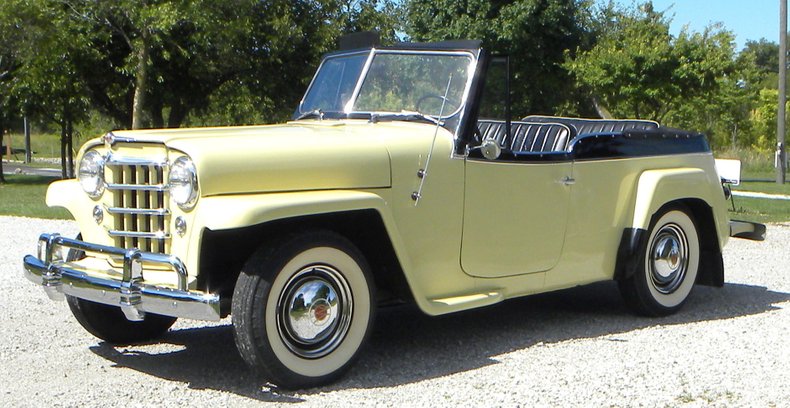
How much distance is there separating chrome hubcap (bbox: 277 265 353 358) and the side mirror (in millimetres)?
1188

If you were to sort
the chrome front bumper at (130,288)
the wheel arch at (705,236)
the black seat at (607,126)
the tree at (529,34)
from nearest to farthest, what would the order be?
the chrome front bumper at (130,288) → the wheel arch at (705,236) → the black seat at (607,126) → the tree at (529,34)

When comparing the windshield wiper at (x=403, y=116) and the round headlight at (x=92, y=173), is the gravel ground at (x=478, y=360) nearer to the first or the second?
the round headlight at (x=92, y=173)

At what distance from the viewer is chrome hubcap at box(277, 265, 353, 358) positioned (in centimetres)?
471

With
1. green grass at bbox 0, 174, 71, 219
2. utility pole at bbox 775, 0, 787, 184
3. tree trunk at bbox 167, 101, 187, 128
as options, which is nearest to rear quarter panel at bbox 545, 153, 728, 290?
green grass at bbox 0, 174, 71, 219

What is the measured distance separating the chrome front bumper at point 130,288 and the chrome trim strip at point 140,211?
0.69 feet

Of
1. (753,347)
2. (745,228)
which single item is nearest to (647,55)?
(745,228)

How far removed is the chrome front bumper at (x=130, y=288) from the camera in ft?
14.8

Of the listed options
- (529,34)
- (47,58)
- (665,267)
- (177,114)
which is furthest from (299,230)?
(529,34)

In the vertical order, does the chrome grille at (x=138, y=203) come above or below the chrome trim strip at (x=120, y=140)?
below

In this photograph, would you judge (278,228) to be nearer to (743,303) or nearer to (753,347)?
(753,347)

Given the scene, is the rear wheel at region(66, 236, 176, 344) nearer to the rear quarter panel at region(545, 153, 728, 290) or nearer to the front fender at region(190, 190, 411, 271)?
the front fender at region(190, 190, 411, 271)

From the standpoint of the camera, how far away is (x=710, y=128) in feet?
110

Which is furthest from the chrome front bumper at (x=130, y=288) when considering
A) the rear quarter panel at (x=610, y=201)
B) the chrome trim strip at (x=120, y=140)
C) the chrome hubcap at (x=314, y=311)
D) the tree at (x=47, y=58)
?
the tree at (x=47, y=58)

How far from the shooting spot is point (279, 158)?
477 centimetres
